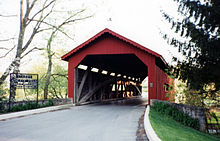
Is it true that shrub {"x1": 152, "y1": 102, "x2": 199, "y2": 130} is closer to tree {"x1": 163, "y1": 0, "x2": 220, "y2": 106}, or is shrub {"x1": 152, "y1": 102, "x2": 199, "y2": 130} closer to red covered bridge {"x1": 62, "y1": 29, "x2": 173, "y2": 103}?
tree {"x1": 163, "y1": 0, "x2": 220, "y2": 106}

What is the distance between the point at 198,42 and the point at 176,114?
14.2 feet

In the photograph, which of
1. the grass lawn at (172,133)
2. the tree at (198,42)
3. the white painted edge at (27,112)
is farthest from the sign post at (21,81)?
the tree at (198,42)

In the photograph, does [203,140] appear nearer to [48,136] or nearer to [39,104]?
[48,136]

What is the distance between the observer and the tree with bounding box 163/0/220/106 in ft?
27.7

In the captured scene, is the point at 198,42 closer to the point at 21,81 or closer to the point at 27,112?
the point at 27,112

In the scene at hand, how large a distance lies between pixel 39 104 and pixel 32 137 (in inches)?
256

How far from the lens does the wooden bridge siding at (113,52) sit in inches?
556

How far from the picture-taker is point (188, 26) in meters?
8.91

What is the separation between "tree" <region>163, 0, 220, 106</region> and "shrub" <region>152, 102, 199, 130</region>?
1804 mm

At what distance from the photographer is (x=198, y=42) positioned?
862 centimetres

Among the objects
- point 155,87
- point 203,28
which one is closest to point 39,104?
point 155,87

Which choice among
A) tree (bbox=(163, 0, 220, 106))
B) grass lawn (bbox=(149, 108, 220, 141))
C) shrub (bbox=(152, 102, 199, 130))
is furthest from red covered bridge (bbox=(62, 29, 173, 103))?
grass lawn (bbox=(149, 108, 220, 141))

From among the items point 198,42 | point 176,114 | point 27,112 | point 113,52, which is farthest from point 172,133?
point 113,52

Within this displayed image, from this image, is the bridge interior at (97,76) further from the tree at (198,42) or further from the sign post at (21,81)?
the tree at (198,42)
